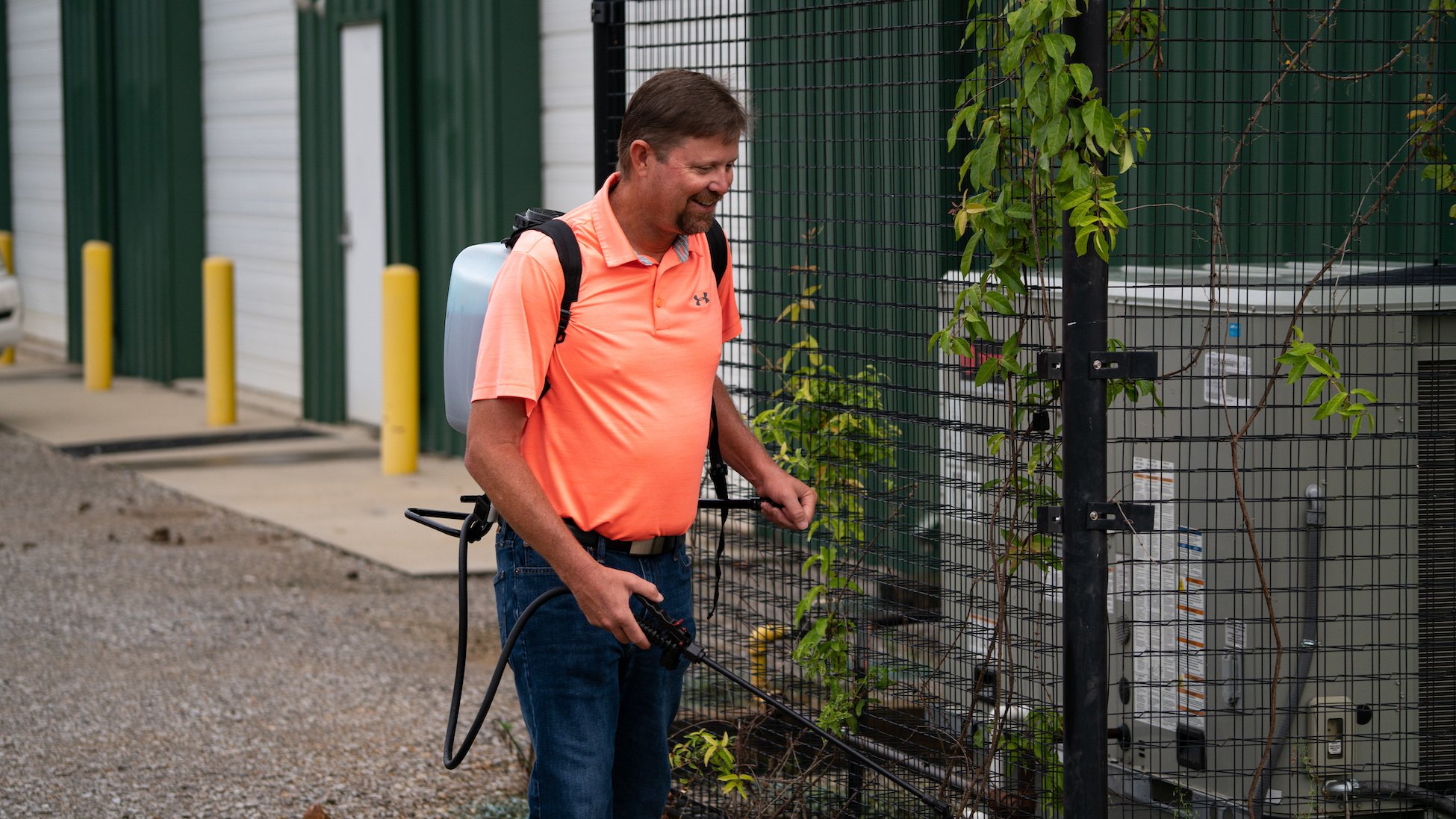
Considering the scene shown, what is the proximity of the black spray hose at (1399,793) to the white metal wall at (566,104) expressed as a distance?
24.2 ft

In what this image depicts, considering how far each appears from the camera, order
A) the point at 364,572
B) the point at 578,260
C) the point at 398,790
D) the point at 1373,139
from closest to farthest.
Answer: the point at 578,260, the point at 398,790, the point at 1373,139, the point at 364,572

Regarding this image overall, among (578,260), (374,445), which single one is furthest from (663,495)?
(374,445)

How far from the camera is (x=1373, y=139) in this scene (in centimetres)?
609

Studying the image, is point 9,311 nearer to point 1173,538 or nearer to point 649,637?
point 1173,538

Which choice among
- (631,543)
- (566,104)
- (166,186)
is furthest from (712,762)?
(166,186)

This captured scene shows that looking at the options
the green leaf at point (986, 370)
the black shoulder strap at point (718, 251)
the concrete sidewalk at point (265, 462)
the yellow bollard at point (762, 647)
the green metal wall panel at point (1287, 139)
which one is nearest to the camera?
the black shoulder strap at point (718, 251)

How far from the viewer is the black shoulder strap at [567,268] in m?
3.19

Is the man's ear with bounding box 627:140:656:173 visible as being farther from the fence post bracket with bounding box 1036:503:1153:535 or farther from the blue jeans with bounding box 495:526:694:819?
the fence post bracket with bounding box 1036:503:1153:535

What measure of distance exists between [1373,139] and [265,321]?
11128 millimetres

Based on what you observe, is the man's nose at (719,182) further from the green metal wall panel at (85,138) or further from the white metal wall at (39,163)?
the white metal wall at (39,163)

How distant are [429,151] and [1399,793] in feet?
29.6

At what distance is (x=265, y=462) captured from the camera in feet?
38.4

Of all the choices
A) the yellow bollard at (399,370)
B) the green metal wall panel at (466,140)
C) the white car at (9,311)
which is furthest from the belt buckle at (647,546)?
the white car at (9,311)

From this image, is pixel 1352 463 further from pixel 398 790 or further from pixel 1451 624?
pixel 398 790
